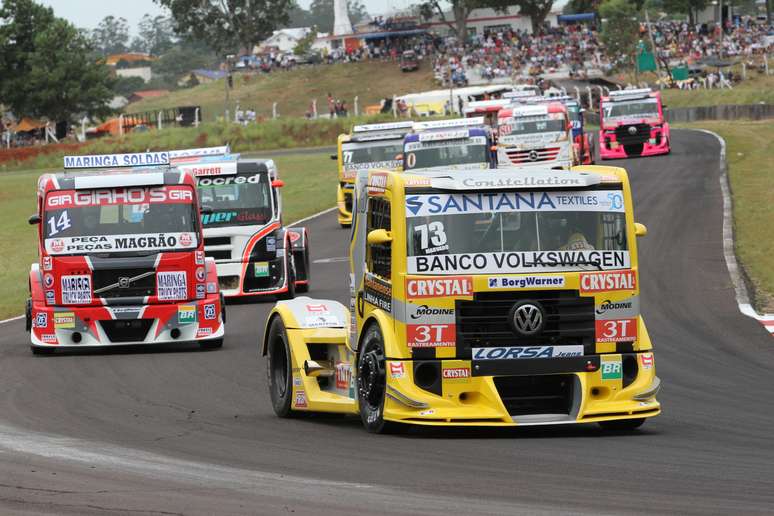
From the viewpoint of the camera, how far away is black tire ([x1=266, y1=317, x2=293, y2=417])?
38.7ft

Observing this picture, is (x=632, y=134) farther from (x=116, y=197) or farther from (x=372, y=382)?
(x=372, y=382)

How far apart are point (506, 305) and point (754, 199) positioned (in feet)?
83.2

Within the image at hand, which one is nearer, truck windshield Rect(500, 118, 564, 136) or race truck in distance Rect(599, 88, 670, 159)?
truck windshield Rect(500, 118, 564, 136)

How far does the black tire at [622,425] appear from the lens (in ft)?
34.8

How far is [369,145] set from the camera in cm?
3603

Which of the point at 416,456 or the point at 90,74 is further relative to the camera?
the point at 90,74

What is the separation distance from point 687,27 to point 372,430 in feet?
320

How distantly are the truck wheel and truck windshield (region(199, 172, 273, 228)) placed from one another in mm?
12316

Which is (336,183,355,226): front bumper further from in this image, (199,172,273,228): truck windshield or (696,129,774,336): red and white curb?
(199,172,273,228): truck windshield

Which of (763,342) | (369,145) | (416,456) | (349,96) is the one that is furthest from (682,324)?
(349,96)

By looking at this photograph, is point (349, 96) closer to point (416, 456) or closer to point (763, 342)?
point (763, 342)

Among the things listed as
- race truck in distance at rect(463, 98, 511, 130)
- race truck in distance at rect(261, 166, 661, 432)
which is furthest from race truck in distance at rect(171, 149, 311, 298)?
race truck in distance at rect(463, 98, 511, 130)

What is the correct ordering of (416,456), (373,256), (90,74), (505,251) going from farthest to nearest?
(90,74) < (373,256) < (505,251) < (416,456)

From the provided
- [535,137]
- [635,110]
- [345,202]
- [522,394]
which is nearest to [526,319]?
[522,394]
